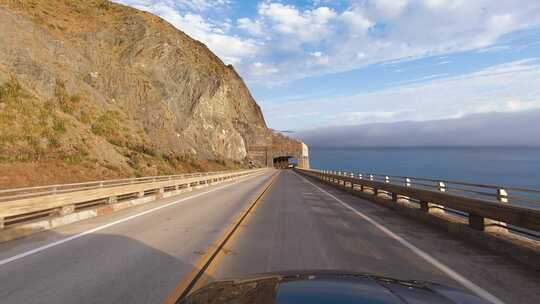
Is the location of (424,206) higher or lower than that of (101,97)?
lower

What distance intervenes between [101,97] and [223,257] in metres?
48.0

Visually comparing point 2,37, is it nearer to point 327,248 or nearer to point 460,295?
point 327,248

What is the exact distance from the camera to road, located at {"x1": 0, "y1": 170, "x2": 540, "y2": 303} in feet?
19.3

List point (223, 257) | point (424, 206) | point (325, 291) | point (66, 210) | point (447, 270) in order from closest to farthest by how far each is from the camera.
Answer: point (325, 291), point (447, 270), point (223, 257), point (66, 210), point (424, 206)

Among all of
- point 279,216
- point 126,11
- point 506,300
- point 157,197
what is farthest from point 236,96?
point 506,300

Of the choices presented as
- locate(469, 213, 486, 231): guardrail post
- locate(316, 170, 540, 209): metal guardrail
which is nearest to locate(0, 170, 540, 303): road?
locate(469, 213, 486, 231): guardrail post

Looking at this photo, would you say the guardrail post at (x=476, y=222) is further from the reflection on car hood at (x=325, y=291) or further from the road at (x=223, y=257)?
the reflection on car hood at (x=325, y=291)

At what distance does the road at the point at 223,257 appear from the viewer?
5883 mm

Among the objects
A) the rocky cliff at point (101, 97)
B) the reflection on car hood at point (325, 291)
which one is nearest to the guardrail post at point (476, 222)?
the reflection on car hood at point (325, 291)

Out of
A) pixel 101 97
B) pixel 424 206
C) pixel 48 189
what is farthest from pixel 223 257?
pixel 101 97

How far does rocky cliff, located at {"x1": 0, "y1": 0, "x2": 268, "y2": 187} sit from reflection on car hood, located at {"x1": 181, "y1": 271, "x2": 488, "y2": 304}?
2814cm

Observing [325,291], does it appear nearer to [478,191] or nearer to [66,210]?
[478,191]

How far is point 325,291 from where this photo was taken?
303cm

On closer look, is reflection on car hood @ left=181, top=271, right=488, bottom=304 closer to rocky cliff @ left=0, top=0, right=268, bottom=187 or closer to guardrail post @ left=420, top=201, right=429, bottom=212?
guardrail post @ left=420, top=201, right=429, bottom=212
